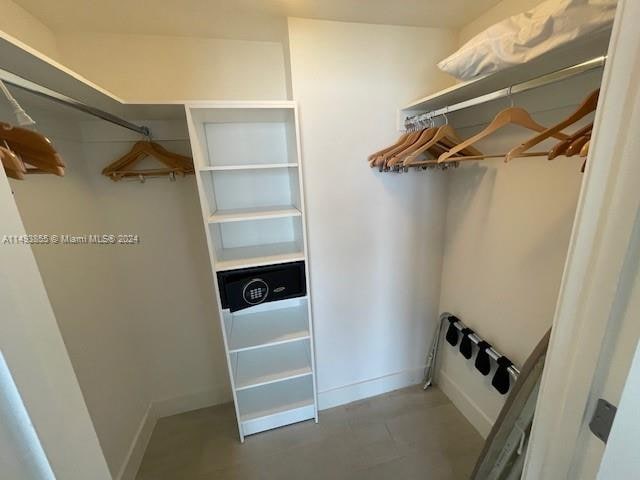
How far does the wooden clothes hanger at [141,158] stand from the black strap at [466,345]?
1.88 meters

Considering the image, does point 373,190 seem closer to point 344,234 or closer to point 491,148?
point 344,234

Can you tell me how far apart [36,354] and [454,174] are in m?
1.89

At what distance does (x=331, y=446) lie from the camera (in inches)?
66.7

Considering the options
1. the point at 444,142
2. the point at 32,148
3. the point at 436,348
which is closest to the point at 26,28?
the point at 32,148

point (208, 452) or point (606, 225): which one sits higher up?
point (606, 225)

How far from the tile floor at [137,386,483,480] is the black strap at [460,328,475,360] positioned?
511 millimetres

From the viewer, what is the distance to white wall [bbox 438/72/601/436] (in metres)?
1.14

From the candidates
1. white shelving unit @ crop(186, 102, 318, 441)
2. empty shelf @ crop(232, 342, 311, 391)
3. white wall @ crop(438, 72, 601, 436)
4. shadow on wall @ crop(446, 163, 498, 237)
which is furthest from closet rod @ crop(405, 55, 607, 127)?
empty shelf @ crop(232, 342, 311, 391)

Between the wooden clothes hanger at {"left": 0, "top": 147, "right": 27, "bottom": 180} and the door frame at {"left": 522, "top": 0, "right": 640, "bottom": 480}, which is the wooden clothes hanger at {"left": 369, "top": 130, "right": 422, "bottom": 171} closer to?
the door frame at {"left": 522, "top": 0, "right": 640, "bottom": 480}

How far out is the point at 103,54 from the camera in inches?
53.5

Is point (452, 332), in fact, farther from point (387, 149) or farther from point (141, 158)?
point (141, 158)

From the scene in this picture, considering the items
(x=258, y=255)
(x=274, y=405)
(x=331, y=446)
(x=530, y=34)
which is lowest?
(x=331, y=446)

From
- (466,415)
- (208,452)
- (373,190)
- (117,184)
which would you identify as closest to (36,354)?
(117,184)

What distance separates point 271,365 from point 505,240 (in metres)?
1.55
